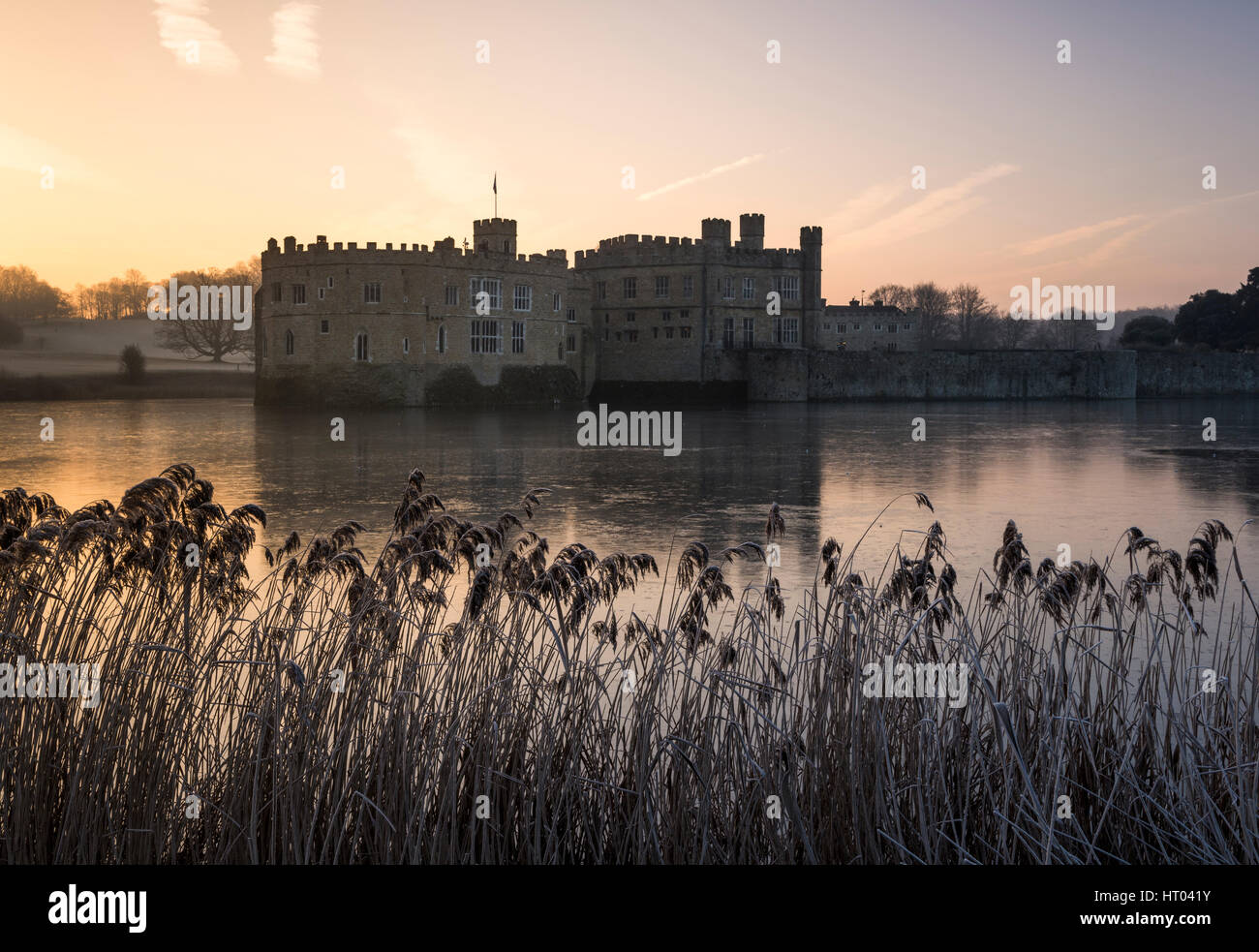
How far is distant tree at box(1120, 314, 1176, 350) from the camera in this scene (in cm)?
8756

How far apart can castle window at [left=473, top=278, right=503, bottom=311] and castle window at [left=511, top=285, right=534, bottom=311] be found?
3.08 feet

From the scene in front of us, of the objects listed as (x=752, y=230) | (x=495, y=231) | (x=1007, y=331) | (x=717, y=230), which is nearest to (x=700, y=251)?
(x=717, y=230)

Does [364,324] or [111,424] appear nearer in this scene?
[111,424]

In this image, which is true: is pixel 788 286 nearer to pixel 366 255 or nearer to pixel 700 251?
pixel 700 251

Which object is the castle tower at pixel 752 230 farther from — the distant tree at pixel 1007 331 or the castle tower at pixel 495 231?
the distant tree at pixel 1007 331

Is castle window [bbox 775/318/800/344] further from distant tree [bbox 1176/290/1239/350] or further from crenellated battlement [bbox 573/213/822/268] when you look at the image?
distant tree [bbox 1176/290/1239/350]

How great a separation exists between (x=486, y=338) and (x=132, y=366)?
3344 centimetres

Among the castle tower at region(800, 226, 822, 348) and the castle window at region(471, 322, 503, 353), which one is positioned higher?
the castle tower at region(800, 226, 822, 348)

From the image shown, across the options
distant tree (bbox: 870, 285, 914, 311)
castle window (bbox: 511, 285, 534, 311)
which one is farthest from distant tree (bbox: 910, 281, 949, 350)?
castle window (bbox: 511, 285, 534, 311)

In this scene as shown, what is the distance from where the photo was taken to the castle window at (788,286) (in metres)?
67.0
